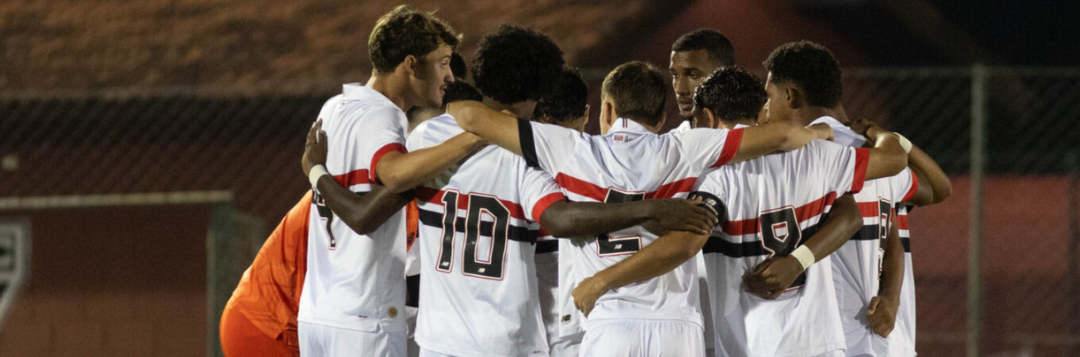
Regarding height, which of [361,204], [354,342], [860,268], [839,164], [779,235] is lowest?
[354,342]

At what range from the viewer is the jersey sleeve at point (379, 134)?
10.9 feet

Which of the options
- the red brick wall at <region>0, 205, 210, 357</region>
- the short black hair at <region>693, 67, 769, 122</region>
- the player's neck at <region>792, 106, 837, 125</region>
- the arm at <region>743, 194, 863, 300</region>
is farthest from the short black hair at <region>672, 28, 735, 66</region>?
→ the red brick wall at <region>0, 205, 210, 357</region>

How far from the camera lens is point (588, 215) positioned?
2.98m

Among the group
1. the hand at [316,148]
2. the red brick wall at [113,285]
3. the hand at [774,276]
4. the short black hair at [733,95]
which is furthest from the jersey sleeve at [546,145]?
the red brick wall at [113,285]

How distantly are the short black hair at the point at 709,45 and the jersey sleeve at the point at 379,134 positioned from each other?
1.40 meters

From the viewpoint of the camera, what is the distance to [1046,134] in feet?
40.1

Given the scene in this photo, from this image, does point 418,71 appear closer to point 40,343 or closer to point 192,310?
point 192,310

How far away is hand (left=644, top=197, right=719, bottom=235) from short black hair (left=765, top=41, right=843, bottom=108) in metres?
0.93

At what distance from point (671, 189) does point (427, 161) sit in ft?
2.25

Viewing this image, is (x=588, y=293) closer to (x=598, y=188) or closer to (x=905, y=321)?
(x=598, y=188)

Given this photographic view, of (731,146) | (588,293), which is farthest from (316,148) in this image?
(731,146)

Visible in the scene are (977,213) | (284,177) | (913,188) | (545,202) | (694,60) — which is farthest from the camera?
(284,177)

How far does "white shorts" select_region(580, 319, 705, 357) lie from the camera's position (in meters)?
3.03

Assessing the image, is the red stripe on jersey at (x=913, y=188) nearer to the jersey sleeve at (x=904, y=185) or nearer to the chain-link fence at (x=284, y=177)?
the jersey sleeve at (x=904, y=185)
